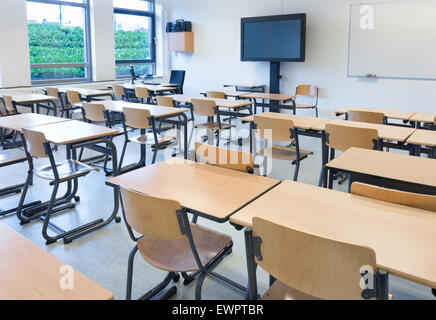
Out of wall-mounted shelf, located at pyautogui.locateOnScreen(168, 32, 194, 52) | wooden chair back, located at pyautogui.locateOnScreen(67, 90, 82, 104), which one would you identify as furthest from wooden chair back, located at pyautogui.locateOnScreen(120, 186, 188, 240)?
wall-mounted shelf, located at pyautogui.locateOnScreen(168, 32, 194, 52)

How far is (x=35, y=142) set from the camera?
2900 mm

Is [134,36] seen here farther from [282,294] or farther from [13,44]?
[282,294]

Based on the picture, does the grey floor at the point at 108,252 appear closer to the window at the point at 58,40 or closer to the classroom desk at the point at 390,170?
the classroom desk at the point at 390,170

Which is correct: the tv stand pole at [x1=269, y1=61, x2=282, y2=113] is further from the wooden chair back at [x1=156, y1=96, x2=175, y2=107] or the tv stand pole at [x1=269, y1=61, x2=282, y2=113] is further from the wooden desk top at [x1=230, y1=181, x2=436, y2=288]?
the wooden desk top at [x1=230, y1=181, x2=436, y2=288]

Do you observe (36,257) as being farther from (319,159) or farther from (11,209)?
(319,159)

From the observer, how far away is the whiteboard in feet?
19.4

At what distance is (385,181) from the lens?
81.8 inches

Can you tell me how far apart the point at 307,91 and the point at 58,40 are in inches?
196

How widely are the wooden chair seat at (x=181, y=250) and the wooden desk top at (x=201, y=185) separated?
0.90 feet

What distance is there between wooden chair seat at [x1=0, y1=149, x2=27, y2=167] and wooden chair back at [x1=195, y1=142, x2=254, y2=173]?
1.84 metres

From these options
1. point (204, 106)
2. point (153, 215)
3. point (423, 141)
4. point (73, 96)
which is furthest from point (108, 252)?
point (73, 96)

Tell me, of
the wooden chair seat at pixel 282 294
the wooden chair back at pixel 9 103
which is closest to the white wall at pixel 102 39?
the wooden chair back at pixel 9 103

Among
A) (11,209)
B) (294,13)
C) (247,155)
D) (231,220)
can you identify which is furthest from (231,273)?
(294,13)

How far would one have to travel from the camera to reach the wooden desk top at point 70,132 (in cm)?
293
